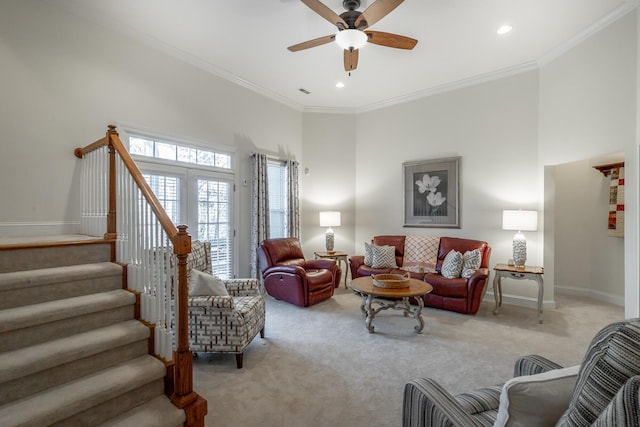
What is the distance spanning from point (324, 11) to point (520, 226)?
3.71 meters

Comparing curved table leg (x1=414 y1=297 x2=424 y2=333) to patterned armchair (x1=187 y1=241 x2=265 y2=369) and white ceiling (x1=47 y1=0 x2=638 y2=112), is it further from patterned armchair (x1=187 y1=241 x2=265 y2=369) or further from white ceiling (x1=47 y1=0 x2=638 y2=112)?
white ceiling (x1=47 y1=0 x2=638 y2=112)

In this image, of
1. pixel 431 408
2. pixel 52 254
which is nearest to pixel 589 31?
pixel 431 408

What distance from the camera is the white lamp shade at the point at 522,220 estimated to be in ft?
13.4

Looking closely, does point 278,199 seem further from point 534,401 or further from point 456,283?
point 534,401

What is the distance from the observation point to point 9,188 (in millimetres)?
2803

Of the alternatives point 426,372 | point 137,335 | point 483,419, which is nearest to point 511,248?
point 426,372

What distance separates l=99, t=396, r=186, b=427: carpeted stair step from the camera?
5.66ft

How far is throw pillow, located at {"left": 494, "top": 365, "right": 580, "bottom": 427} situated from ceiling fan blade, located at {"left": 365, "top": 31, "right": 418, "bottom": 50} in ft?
9.84

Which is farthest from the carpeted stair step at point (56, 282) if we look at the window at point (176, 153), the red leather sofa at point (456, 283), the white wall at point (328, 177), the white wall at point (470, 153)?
the white wall at point (470, 153)

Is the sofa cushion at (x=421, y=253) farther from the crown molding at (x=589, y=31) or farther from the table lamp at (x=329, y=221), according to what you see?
the crown molding at (x=589, y=31)

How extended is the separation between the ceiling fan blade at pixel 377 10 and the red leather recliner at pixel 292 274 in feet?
10.4

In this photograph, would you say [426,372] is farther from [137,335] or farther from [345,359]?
[137,335]

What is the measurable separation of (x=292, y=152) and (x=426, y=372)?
446cm

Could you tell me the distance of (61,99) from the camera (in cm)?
307
